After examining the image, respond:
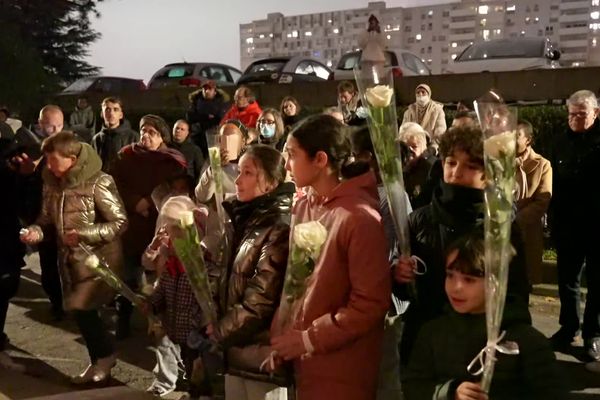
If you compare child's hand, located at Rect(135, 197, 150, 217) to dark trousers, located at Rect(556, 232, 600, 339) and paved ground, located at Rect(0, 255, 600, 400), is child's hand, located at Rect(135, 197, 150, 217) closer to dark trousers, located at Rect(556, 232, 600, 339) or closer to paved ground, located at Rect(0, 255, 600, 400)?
paved ground, located at Rect(0, 255, 600, 400)

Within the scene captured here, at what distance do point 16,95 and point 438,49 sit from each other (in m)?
102

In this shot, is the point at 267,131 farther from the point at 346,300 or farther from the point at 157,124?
the point at 346,300

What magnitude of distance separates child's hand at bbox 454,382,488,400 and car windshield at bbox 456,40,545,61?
1346 centimetres

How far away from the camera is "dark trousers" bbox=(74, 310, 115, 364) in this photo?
4996 mm

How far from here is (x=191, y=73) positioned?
1984cm

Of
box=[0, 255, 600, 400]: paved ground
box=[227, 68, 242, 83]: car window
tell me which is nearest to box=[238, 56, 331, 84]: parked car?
box=[227, 68, 242, 83]: car window

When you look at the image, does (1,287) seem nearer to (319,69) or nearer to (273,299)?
(273,299)

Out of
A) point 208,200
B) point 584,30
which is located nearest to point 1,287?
point 208,200

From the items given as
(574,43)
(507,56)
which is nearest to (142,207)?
(507,56)

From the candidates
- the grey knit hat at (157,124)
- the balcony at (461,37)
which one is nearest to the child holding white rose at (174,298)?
the grey knit hat at (157,124)

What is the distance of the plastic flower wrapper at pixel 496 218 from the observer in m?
2.40

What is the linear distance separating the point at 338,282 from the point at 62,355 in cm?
373

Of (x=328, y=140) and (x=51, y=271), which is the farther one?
(x=51, y=271)

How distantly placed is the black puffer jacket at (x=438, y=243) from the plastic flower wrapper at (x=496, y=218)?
0.33m
